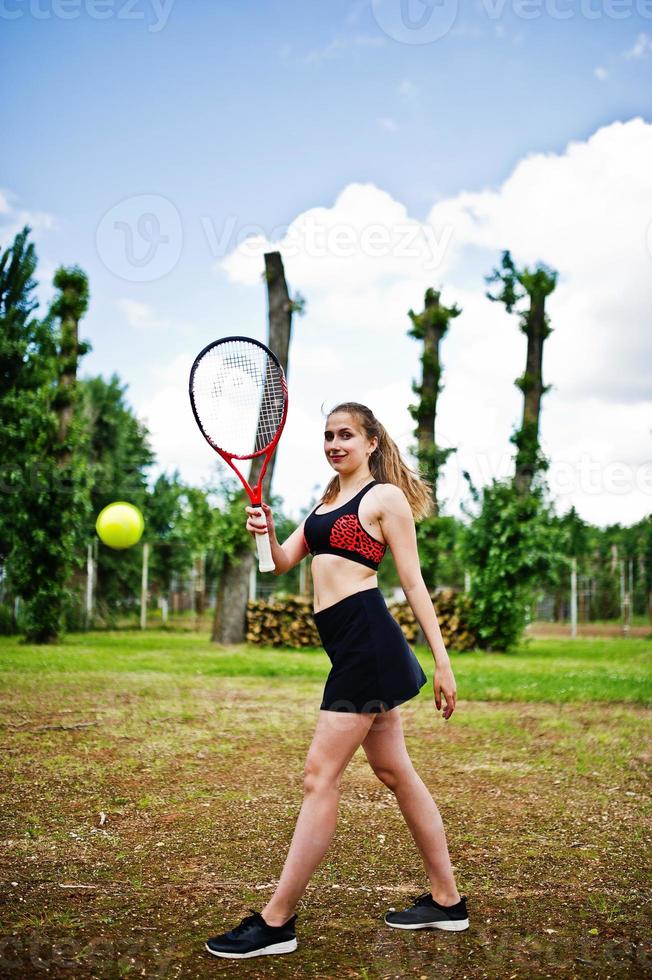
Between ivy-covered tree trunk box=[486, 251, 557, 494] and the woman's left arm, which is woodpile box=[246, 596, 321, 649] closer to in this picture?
ivy-covered tree trunk box=[486, 251, 557, 494]

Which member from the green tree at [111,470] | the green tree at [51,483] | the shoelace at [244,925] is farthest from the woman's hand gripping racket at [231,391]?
the green tree at [111,470]

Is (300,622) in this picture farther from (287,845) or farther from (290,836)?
(287,845)

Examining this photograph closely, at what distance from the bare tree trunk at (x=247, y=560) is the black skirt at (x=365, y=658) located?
1506cm

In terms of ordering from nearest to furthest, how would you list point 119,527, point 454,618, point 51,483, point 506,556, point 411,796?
point 411,796
point 119,527
point 51,483
point 506,556
point 454,618

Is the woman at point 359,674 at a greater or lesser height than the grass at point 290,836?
greater

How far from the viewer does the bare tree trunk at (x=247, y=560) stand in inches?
725

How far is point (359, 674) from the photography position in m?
3.09

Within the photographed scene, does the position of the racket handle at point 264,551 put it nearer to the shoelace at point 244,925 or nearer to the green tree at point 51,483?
the shoelace at point 244,925

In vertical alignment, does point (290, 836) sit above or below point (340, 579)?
below

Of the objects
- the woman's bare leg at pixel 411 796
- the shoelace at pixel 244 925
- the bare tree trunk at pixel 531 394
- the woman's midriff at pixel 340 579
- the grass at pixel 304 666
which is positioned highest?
the bare tree trunk at pixel 531 394

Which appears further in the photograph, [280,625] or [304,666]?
[280,625]

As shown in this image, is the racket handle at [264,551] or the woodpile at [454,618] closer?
the racket handle at [264,551]

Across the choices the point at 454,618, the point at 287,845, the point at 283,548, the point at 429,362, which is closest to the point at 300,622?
the point at 454,618

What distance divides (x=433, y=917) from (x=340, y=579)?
1259 mm
